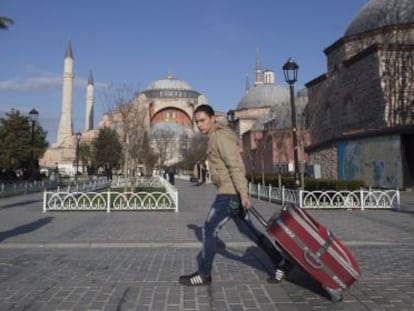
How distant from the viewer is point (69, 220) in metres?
10.1

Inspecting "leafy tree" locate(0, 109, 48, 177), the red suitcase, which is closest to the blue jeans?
the red suitcase

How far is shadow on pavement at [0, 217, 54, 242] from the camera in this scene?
25.2 ft

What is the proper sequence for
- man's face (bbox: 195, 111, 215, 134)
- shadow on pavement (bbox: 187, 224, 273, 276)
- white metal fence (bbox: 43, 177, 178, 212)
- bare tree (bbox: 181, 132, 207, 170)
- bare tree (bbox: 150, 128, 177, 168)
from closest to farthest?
man's face (bbox: 195, 111, 215, 134)
shadow on pavement (bbox: 187, 224, 273, 276)
white metal fence (bbox: 43, 177, 178, 212)
bare tree (bbox: 181, 132, 207, 170)
bare tree (bbox: 150, 128, 177, 168)

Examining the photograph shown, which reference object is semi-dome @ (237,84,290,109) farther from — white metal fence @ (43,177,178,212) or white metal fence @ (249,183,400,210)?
white metal fence @ (43,177,178,212)

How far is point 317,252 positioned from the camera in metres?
3.64

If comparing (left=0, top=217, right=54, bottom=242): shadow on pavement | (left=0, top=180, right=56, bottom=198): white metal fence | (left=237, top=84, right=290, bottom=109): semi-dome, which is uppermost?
(left=237, top=84, right=290, bottom=109): semi-dome

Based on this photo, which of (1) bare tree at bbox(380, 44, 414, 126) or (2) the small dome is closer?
(1) bare tree at bbox(380, 44, 414, 126)

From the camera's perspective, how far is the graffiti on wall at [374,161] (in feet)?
64.5

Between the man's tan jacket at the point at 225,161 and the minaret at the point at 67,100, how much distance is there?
7433 cm

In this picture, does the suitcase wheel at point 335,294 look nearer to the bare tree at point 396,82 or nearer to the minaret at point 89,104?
the bare tree at point 396,82

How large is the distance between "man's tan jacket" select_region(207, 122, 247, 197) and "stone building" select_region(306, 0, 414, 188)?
1737 centimetres

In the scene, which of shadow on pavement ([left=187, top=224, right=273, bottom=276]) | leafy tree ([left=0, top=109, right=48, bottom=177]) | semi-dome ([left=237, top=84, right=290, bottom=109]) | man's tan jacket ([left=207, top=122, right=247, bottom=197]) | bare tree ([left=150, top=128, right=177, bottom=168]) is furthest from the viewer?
semi-dome ([left=237, top=84, right=290, bottom=109])

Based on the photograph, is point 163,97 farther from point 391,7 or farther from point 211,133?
point 211,133

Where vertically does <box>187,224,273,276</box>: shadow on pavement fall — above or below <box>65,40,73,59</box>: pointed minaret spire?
below
